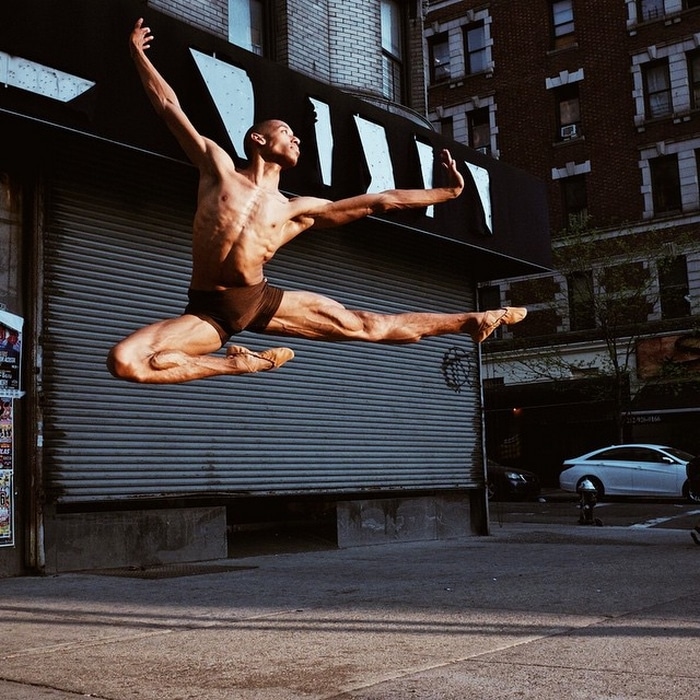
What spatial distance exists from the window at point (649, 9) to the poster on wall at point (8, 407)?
101 feet

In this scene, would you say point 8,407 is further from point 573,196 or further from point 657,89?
point 657,89

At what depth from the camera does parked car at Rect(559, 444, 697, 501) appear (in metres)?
27.6

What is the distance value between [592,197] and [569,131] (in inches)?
110

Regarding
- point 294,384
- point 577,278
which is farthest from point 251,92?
point 577,278

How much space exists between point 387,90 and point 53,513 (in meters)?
9.78

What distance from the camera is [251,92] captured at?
12.3 metres

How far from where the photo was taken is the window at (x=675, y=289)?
112 feet

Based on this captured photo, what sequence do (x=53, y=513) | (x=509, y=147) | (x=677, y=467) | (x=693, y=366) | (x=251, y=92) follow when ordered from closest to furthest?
(x=53, y=513) → (x=251, y=92) → (x=677, y=467) → (x=693, y=366) → (x=509, y=147)

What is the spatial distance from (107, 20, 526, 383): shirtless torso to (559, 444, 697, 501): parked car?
903 inches

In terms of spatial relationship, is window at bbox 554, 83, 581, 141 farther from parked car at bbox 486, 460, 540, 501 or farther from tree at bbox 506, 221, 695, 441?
parked car at bbox 486, 460, 540, 501

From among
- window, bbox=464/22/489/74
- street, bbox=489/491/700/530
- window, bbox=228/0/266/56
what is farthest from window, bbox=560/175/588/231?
window, bbox=228/0/266/56

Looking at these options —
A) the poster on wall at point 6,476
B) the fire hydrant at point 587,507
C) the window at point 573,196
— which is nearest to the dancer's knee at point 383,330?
the poster on wall at point 6,476

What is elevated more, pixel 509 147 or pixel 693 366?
pixel 509 147

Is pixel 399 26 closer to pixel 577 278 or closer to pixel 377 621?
pixel 377 621
